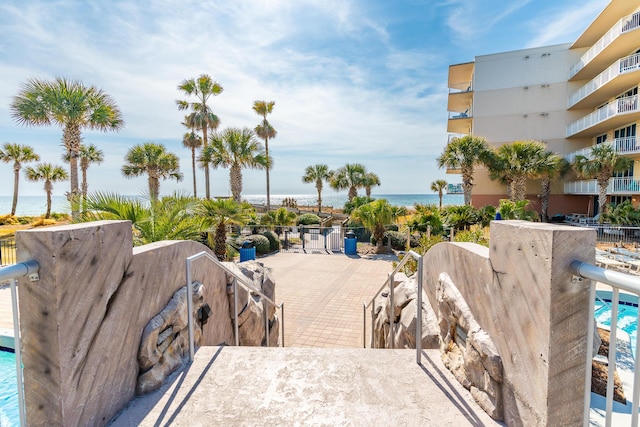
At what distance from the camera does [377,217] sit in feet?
46.4

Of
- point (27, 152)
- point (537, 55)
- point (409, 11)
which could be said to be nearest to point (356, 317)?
point (409, 11)

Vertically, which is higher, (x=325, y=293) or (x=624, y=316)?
(x=325, y=293)

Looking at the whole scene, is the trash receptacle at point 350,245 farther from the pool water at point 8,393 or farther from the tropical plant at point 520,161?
the tropical plant at point 520,161

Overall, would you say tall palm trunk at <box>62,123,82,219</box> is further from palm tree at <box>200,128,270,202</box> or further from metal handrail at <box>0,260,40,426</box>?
metal handrail at <box>0,260,40,426</box>

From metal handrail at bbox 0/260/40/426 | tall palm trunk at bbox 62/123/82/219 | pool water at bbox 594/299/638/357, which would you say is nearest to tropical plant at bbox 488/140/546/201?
pool water at bbox 594/299/638/357

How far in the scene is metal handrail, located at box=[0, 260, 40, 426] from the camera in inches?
52.5

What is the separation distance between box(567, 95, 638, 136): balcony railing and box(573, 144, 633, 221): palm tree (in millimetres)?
1951

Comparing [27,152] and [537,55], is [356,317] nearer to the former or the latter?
[537,55]

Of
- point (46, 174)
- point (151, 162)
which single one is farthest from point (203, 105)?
point (46, 174)

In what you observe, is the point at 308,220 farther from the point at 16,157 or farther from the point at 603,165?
the point at 16,157

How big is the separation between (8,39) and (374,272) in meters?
11.9

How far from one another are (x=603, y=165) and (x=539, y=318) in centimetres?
2234

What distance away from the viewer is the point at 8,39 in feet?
21.7

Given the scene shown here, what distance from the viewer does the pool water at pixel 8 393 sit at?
3.48 metres
